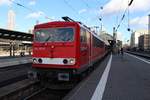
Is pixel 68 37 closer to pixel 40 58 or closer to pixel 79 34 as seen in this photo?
pixel 79 34

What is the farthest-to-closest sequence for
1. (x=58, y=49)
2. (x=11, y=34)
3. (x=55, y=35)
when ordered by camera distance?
(x=11, y=34)
(x=55, y=35)
(x=58, y=49)

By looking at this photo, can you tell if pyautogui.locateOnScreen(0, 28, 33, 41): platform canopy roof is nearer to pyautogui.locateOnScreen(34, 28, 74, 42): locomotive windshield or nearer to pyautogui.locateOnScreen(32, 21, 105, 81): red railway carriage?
pyautogui.locateOnScreen(34, 28, 74, 42): locomotive windshield

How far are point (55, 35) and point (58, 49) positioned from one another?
0.74 metres

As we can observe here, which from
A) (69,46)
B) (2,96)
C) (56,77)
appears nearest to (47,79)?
(56,77)

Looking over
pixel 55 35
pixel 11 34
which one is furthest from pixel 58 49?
pixel 11 34

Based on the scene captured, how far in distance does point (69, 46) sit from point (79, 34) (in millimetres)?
745

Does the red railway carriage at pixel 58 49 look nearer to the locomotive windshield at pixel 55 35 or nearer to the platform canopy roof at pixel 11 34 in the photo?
the locomotive windshield at pixel 55 35

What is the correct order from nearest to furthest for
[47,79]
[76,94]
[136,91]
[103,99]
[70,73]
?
1. [103,99]
2. [76,94]
3. [136,91]
4. [70,73]
5. [47,79]

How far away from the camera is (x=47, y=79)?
46.8ft

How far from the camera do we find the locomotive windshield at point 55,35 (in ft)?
45.8

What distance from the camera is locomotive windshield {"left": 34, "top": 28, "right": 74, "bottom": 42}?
45.8ft

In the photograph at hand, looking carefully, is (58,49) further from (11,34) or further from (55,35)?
(11,34)

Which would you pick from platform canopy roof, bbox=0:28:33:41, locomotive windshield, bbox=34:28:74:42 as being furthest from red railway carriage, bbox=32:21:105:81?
platform canopy roof, bbox=0:28:33:41

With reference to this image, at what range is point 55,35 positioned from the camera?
14.2m
